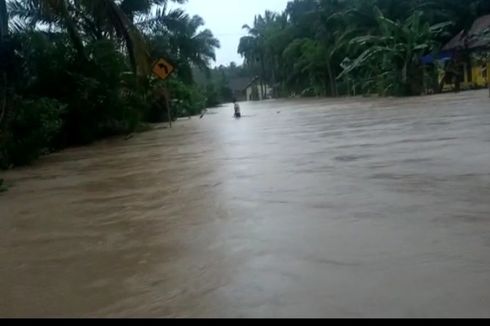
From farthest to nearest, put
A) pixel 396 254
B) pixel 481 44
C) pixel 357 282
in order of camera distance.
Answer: pixel 481 44 → pixel 396 254 → pixel 357 282

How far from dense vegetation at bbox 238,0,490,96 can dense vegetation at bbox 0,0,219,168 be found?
44.4 ft

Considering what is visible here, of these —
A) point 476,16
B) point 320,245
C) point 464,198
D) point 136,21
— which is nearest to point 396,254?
point 320,245

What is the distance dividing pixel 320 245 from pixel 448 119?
11295 millimetres

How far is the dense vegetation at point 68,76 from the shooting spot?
492 inches

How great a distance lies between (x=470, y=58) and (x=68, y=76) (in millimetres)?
25738

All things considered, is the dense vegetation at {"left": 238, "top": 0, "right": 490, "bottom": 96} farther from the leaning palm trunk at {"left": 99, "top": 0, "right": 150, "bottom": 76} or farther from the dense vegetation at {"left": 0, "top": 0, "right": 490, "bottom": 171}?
the leaning palm trunk at {"left": 99, "top": 0, "right": 150, "bottom": 76}

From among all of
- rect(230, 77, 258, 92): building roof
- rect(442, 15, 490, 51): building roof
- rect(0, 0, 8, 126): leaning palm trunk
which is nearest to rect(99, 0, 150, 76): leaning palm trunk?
rect(0, 0, 8, 126): leaning palm trunk

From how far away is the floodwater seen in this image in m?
3.35

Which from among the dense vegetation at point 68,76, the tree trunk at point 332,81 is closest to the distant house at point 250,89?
the tree trunk at point 332,81

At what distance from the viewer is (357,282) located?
3504 mm

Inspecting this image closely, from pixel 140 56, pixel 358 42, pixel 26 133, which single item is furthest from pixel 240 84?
pixel 26 133

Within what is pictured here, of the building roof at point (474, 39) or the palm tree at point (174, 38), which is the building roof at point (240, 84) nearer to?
the building roof at point (474, 39)
